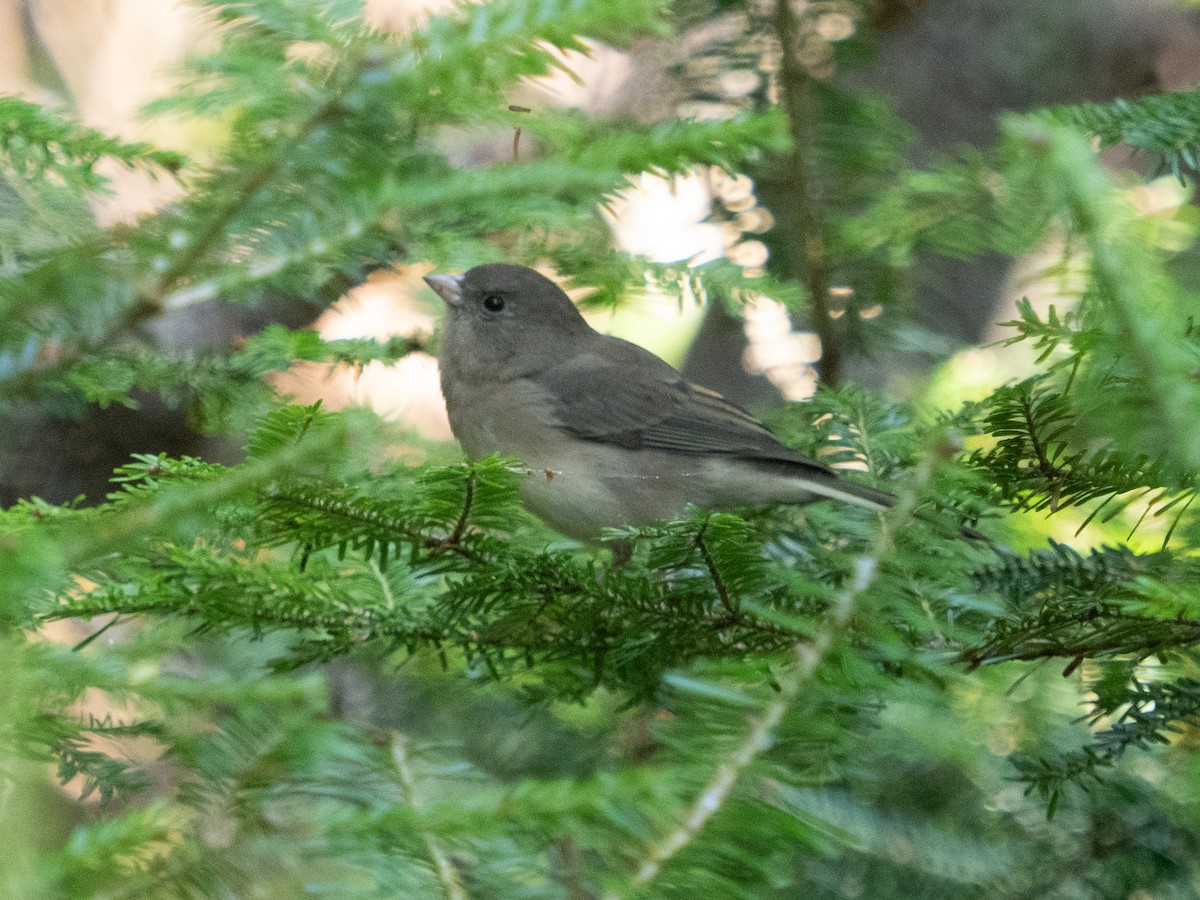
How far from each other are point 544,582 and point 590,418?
4.25 feet

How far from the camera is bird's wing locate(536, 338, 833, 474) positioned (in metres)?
2.42

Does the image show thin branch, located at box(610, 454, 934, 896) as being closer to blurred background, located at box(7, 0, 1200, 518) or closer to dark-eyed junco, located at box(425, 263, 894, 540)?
blurred background, located at box(7, 0, 1200, 518)

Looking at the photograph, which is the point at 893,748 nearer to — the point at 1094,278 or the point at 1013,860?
the point at 1013,860

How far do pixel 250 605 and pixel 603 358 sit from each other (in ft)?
5.14

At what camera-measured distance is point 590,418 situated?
245 centimetres

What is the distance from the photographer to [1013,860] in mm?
1481

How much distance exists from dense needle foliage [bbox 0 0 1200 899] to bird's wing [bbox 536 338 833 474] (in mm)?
511

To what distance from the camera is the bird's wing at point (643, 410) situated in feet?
7.93

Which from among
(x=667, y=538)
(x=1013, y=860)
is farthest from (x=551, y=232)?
(x=1013, y=860)

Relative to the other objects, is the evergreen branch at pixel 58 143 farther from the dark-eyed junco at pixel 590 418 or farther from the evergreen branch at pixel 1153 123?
the evergreen branch at pixel 1153 123

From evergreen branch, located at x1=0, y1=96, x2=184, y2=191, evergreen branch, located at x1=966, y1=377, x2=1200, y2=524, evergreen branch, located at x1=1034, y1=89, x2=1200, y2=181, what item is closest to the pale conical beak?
evergreen branch, located at x1=0, y1=96, x2=184, y2=191

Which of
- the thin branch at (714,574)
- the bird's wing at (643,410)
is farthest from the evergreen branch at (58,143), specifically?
the bird's wing at (643,410)

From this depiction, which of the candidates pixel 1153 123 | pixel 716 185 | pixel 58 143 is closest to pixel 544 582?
pixel 58 143

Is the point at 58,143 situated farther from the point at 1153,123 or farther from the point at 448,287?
the point at 1153,123
